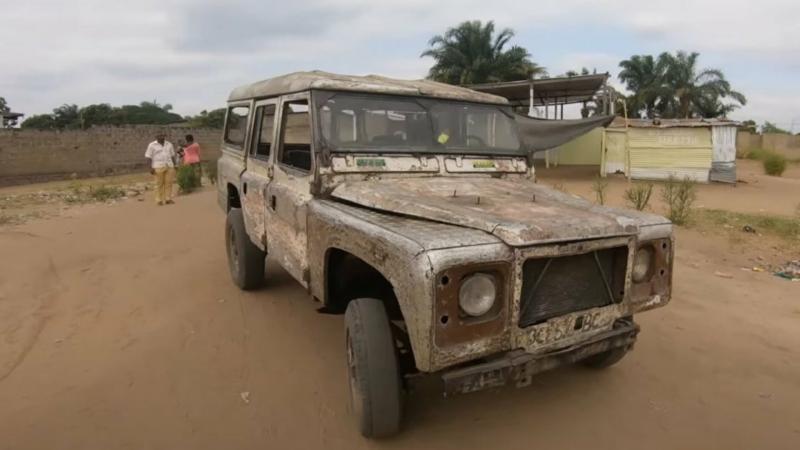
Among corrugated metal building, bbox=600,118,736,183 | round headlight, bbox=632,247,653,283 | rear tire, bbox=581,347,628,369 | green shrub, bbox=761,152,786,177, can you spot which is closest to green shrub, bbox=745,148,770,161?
green shrub, bbox=761,152,786,177

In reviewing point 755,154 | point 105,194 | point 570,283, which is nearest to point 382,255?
point 570,283

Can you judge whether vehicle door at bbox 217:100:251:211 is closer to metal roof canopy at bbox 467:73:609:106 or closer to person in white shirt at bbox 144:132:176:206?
person in white shirt at bbox 144:132:176:206

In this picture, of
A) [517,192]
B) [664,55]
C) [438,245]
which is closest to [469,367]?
[438,245]

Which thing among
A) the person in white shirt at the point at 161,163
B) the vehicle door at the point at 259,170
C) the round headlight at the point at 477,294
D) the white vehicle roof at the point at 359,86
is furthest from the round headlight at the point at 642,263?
the person in white shirt at the point at 161,163

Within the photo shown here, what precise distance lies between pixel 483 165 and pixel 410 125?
0.57 metres

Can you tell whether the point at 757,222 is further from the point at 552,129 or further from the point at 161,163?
the point at 161,163

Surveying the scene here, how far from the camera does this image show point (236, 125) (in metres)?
5.48

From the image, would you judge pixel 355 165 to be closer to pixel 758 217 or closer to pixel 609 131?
pixel 758 217

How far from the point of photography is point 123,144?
2202cm

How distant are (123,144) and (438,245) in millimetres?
22840

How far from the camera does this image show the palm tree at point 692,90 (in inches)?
1352

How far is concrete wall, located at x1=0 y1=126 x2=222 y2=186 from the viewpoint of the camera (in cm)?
1952

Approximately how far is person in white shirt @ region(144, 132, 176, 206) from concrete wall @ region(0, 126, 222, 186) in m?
11.6

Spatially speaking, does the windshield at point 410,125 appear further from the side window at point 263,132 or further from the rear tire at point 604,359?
the rear tire at point 604,359
